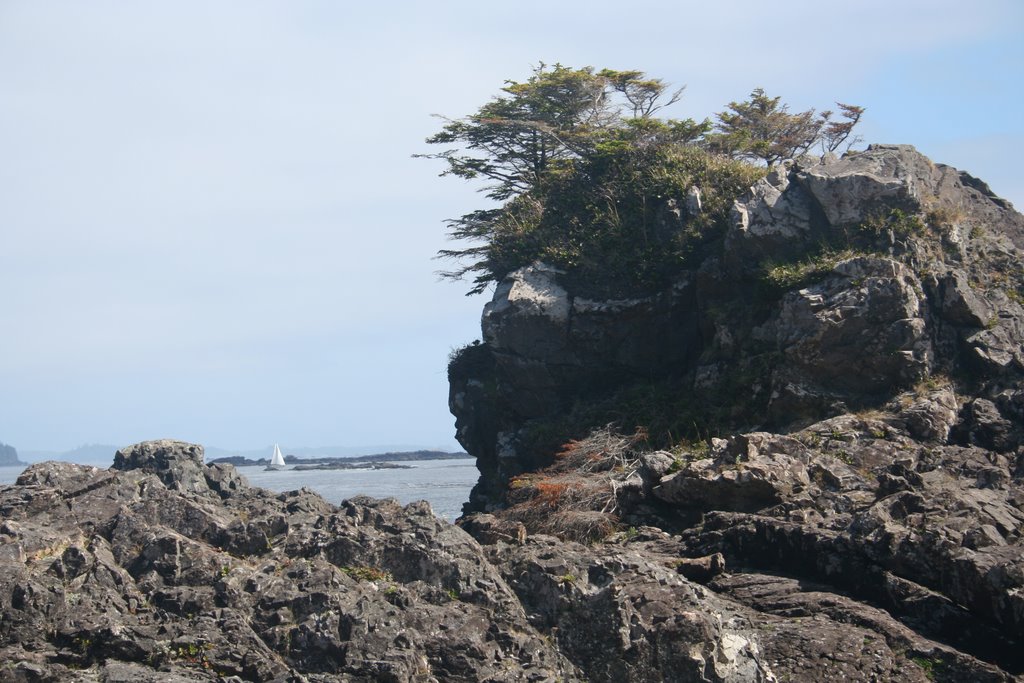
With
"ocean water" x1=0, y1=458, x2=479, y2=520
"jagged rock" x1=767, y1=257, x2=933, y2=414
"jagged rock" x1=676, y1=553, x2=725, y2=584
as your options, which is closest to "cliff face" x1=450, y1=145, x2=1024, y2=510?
"jagged rock" x1=767, y1=257, x2=933, y2=414

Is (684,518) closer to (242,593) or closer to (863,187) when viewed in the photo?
(242,593)

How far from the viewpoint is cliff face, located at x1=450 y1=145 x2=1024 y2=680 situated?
18969 mm

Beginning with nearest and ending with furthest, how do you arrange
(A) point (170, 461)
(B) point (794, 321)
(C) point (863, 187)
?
(A) point (170, 461), (B) point (794, 321), (C) point (863, 187)

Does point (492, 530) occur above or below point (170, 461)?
below

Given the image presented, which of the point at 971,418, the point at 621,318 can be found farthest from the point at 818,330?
the point at 621,318

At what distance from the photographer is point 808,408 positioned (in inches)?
1053

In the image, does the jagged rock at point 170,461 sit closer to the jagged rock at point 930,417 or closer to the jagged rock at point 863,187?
the jagged rock at point 930,417

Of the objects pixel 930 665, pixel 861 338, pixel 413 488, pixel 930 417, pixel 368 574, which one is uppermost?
pixel 861 338

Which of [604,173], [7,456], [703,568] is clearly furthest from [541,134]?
[7,456]

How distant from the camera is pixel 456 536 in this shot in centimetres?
1961

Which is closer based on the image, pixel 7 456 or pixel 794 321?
pixel 794 321

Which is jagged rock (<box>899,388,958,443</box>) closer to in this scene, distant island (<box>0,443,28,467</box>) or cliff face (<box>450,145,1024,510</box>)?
cliff face (<box>450,145,1024,510</box>)

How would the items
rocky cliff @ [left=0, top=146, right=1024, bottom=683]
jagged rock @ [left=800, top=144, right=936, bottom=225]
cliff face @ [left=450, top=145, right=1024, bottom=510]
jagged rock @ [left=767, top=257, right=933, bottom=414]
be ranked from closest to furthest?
rocky cliff @ [left=0, top=146, right=1024, bottom=683]
jagged rock @ [left=767, top=257, right=933, bottom=414]
cliff face @ [left=450, top=145, right=1024, bottom=510]
jagged rock @ [left=800, top=144, right=936, bottom=225]

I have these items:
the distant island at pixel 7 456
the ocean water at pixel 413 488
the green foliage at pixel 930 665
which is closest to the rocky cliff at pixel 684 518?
the green foliage at pixel 930 665
